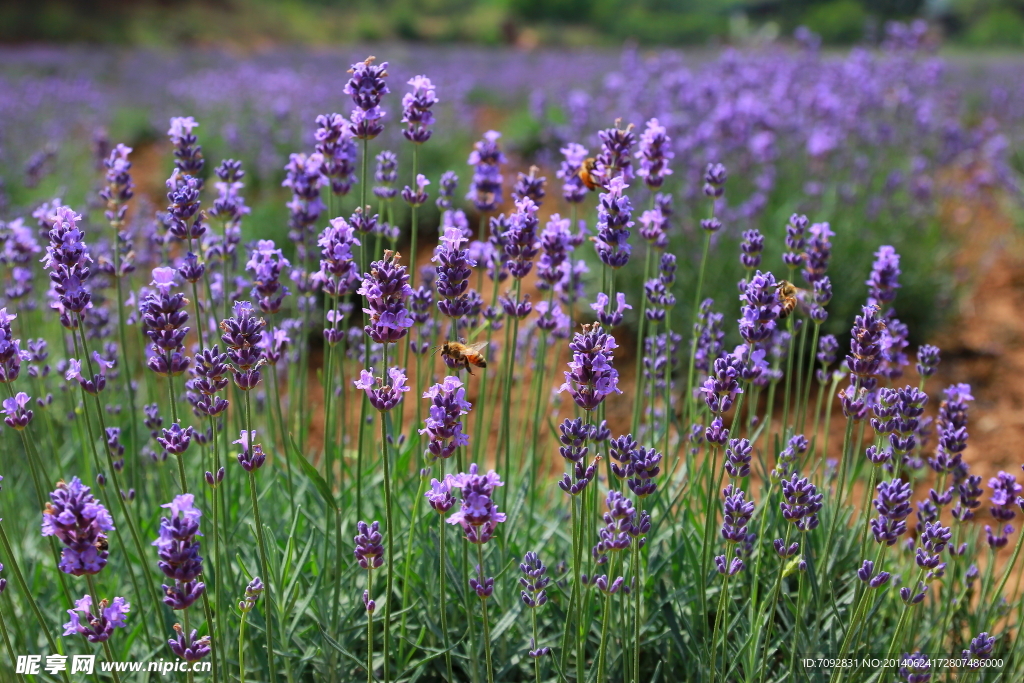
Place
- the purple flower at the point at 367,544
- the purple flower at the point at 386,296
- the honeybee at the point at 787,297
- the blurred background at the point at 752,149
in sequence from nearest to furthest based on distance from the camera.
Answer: the purple flower at the point at 386,296
the purple flower at the point at 367,544
the honeybee at the point at 787,297
the blurred background at the point at 752,149

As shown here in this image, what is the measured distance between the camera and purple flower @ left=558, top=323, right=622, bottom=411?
61.7 inches

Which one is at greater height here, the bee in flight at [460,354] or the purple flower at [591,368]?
the purple flower at [591,368]

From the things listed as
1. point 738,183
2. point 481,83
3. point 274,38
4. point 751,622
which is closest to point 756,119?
point 738,183

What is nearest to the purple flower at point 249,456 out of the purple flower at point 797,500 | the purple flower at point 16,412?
the purple flower at point 16,412

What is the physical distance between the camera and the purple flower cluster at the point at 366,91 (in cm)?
205

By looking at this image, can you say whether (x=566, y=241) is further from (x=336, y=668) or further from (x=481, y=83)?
(x=481, y=83)

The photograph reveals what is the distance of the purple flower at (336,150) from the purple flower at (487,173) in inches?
13.7

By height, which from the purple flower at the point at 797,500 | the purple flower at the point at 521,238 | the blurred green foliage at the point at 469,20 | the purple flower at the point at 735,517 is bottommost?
the purple flower at the point at 735,517

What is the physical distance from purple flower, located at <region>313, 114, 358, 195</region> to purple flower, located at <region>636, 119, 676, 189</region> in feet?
2.66

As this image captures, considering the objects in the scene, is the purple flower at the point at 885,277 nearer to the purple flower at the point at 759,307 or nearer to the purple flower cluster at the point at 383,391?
the purple flower at the point at 759,307

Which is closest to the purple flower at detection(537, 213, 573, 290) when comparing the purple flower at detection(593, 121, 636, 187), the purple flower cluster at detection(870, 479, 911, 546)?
the purple flower at detection(593, 121, 636, 187)

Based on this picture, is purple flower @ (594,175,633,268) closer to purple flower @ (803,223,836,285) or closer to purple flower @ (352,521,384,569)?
purple flower @ (803,223,836,285)

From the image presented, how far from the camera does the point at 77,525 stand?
1.40 meters

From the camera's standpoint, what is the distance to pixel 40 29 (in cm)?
2692
